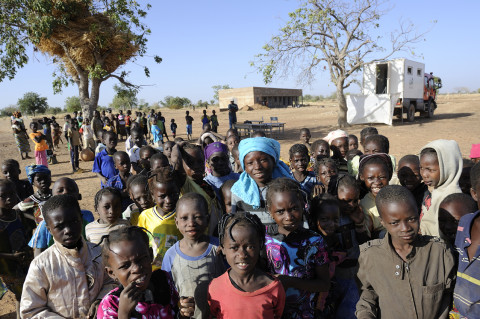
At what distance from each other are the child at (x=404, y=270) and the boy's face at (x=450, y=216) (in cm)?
35

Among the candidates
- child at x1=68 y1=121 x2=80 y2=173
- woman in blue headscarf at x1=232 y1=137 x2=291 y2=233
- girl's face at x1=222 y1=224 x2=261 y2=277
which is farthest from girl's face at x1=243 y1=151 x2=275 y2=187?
child at x1=68 y1=121 x2=80 y2=173

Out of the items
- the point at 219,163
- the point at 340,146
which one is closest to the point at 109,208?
the point at 219,163

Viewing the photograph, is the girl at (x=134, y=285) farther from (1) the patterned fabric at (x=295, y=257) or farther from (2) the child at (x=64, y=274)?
(1) the patterned fabric at (x=295, y=257)

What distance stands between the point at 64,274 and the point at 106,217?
856 mm

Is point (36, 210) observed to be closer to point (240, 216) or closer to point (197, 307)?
point (197, 307)

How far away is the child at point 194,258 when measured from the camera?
1.89m

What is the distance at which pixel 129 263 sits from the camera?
1557mm

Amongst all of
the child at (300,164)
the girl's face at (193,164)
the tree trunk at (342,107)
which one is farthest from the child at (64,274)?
the tree trunk at (342,107)

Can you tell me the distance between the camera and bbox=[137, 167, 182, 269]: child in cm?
228

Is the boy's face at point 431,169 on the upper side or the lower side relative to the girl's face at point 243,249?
upper

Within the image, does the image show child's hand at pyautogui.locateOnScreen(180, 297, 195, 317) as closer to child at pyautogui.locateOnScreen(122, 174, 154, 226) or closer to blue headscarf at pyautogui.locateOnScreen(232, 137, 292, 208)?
blue headscarf at pyautogui.locateOnScreen(232, 137, 292, 208)

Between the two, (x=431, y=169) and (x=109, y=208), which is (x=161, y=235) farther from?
(x=431, y=169)

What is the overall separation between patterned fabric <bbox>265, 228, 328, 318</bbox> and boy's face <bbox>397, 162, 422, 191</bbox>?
1.53 meters

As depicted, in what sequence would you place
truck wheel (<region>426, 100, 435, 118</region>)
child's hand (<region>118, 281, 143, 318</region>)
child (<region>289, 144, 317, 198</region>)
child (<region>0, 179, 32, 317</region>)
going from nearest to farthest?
child's hand (<region>118, 281, 143, 318</region>) < child (<region>0, 179, 32, 317</region>) < child (<region>289, 144, 317, 198</region>) < truck wheel (<region>426, 100, 435, 118</region>)
